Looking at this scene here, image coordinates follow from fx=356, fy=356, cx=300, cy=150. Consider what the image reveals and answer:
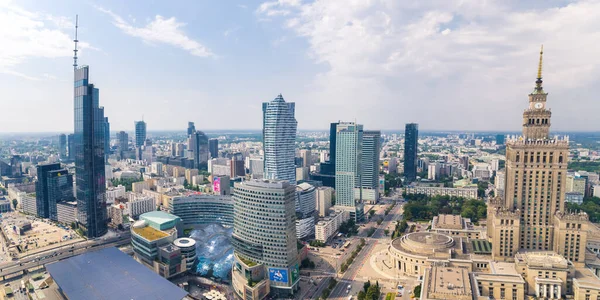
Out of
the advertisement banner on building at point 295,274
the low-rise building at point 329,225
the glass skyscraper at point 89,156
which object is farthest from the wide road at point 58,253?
the advertisement banner on building at point 295,274

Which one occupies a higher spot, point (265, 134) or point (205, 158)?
point (265, 134)

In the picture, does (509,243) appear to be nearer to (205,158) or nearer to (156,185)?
(156,185)

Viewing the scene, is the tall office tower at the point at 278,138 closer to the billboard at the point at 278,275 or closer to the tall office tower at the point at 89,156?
the tall office tower at the point at 89,156

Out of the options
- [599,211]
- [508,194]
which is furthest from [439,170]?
[508,194]

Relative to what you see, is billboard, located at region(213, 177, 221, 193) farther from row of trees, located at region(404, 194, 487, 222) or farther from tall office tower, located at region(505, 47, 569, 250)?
tall office tower, located at region(505, 47, 569, 250)

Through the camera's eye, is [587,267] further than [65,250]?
No

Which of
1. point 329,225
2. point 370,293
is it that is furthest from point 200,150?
point 370,293

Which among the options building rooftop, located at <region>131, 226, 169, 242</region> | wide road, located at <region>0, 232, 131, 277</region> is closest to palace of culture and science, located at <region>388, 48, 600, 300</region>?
building rooftop, located at <region>131, 226, 169, 242</region>

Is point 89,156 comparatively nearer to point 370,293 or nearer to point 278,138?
point 278,138
